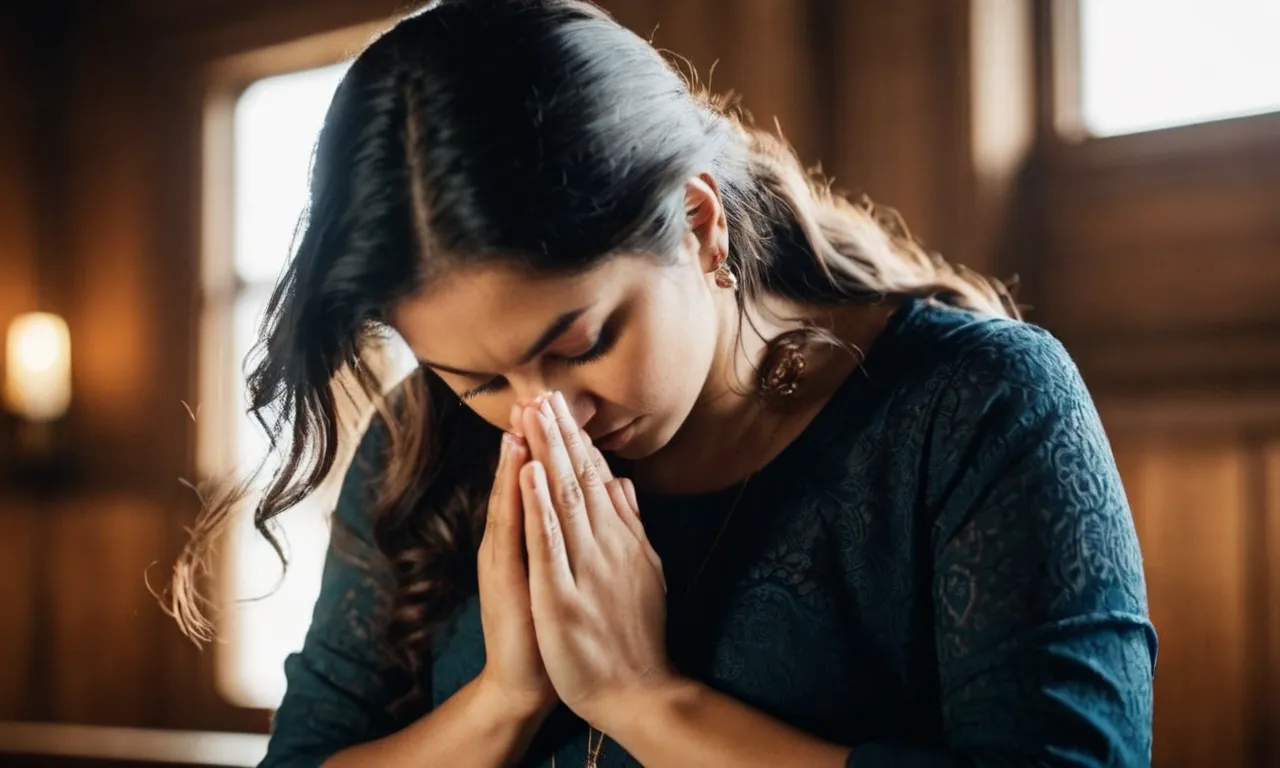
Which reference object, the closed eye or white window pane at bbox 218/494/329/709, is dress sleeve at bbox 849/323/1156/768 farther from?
white window pane at bbox 218/494/329/709

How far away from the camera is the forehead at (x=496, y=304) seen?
3.28 ft

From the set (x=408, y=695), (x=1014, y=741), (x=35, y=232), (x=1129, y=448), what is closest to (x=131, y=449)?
(x=35, y=232)

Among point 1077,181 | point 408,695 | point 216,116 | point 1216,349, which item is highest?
point 216,116

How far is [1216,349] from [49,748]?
5.73 ft

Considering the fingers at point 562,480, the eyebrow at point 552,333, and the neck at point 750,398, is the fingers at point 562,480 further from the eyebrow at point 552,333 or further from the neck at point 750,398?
the neck at point 750,398

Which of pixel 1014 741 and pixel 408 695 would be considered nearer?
pixel 1014 741

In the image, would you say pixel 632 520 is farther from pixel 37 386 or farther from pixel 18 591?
pixel 18 591

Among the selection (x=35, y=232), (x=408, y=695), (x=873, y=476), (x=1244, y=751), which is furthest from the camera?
(x=35, y=232)

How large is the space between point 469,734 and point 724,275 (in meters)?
0.49

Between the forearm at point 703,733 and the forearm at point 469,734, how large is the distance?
0.10m

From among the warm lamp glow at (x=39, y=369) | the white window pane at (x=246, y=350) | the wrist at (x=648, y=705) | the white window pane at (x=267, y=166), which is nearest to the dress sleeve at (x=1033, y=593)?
the wrist at (x=648, y=705)

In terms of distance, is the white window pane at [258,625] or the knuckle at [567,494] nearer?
the knuckle at [567,494]

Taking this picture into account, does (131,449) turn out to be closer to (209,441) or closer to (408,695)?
(209,441)

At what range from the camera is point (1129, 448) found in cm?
183
